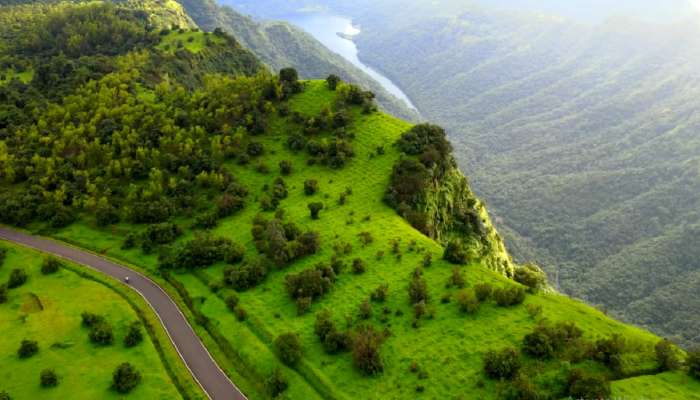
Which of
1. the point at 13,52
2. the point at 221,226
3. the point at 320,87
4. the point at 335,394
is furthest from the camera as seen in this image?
the point at 13,52

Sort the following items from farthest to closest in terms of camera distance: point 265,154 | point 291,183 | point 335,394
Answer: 1. point 265,154
2. point 291,183
3. point 335,394

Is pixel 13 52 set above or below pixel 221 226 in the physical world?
above

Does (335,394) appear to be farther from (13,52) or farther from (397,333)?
(13,52)

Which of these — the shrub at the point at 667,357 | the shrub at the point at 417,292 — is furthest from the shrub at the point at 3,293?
the shrub at the point at 667,357

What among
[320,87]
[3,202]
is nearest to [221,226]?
[3,202]

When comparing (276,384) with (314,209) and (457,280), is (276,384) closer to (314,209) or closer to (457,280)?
(457,280)

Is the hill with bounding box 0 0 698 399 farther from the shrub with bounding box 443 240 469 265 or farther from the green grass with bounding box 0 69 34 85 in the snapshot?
the green grass with bounding box 0 69 34 85
